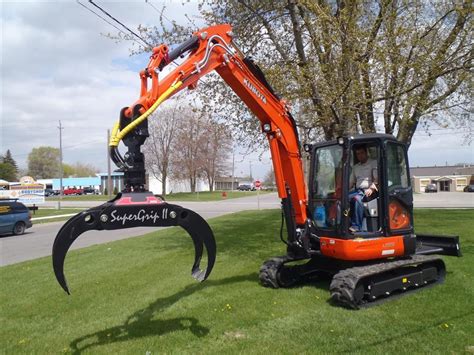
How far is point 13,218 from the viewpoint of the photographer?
21.4 m

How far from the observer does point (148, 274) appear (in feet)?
31.5

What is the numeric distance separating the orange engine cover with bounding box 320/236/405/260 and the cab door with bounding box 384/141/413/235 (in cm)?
20

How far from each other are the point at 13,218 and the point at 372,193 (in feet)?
61.6

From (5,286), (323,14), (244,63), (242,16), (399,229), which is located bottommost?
(5,286)

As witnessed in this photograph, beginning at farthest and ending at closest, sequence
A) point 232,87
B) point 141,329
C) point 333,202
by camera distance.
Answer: point 333,202, point 232,87, point 141,329

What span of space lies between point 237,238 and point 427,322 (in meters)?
9.22

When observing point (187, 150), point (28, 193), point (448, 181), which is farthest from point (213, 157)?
point (448, 181)

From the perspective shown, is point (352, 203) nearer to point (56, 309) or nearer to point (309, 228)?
point (309, 228)

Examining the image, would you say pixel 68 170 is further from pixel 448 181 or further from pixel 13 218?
pixel 13 218

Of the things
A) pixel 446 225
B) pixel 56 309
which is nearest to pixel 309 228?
pixel 56 309

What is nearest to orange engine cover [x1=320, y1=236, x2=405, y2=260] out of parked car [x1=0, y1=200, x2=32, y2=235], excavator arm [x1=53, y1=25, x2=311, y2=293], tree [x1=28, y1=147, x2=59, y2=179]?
excavator arm [x1=53, y1=25, x2=311, y2=293]

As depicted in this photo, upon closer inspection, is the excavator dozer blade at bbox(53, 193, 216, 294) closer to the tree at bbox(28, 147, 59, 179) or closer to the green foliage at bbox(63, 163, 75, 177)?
the tree at bbox(28, 147, 59, 179)

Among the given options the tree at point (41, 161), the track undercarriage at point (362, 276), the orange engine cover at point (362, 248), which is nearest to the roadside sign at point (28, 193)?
the track undercarriage at point (362, 276)

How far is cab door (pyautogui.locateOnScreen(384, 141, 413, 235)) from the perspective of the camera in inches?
299
